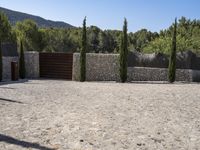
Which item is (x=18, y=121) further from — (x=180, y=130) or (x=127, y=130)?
(x=180, y=130)

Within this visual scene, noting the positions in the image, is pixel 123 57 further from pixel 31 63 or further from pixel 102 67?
pixel 31 63

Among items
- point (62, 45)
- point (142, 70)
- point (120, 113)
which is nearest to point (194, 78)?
point (142, 70)

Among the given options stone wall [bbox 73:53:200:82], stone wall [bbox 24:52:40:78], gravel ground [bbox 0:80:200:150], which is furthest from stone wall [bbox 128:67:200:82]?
gravel ground [bbox 0:80:200:150]

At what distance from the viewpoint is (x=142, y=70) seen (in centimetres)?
2542

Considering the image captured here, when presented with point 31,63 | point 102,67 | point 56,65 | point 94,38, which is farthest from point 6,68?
point 94,38

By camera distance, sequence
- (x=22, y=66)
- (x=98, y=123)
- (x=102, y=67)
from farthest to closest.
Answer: (x=22, y=66)
(x=102, y=67)
(x=98, y=123)

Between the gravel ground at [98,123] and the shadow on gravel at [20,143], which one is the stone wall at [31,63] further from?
the shadow on gravel at [20,143]

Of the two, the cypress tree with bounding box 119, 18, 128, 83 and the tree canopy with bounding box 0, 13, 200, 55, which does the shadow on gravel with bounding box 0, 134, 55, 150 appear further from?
the tree canopy with bounding box 0, 13, 200, 55

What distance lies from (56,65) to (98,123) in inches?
738

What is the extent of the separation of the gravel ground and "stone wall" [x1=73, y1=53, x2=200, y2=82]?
11184mm

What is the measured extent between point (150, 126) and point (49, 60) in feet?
64.2

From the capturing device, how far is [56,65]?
90.4 ft

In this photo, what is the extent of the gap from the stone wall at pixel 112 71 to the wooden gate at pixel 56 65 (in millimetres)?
567

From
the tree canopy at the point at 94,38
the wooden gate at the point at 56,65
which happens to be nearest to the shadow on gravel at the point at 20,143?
the wooden gate at the point at 56,65
